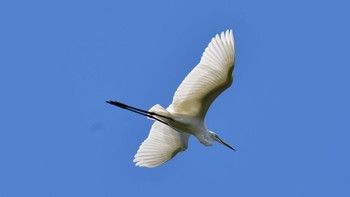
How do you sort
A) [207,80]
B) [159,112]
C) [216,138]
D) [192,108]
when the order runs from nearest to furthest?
[207,80] < [159,112] < [192,108] < [216,138]

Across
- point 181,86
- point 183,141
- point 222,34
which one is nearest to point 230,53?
point 222,34

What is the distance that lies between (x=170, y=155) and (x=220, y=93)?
5.36ft

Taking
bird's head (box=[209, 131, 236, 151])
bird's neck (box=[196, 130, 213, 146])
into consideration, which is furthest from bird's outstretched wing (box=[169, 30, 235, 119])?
bird's head (box=[209, 131, 236, 151])

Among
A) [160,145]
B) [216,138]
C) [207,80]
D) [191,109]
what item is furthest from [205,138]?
[207,80]

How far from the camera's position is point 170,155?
1360 centimetres

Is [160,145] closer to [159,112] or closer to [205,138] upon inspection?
[205,138]

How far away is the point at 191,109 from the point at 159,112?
52 cm

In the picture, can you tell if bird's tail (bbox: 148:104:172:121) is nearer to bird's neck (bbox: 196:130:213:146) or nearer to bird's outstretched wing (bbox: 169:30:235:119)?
bird's outstretched wing (bbox: 169:30:235:119)

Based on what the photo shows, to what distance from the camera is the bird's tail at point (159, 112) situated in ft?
41.4

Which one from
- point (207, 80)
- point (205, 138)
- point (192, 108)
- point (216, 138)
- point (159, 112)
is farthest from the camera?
point (216, 138)

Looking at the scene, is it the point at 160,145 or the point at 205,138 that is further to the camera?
the point at 160,145

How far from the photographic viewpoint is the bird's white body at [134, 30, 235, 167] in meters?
11.9

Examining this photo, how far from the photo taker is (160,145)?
1359 cm

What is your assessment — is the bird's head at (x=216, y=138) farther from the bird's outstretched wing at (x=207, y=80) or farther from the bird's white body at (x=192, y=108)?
the bird's outstretched wing at (x=207, y=80)
